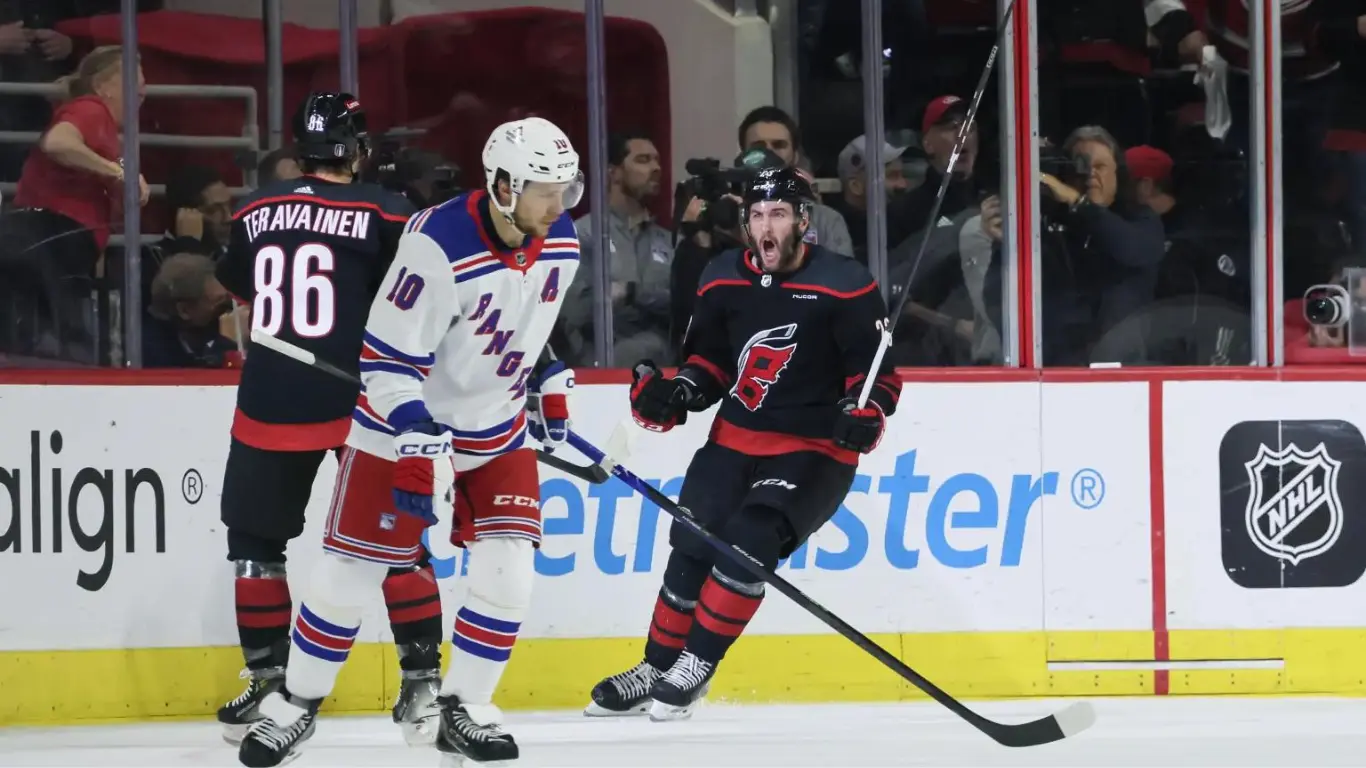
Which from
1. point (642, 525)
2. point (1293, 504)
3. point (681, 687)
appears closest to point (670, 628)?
point (681, 687)

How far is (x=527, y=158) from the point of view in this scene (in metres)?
3.65

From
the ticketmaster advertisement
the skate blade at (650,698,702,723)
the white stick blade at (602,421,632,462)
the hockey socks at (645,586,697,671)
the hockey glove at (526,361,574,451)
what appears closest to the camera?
the hockey glove at (526,361,574,451)

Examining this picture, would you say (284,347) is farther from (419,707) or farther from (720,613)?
(720,613)

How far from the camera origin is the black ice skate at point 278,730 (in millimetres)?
3719

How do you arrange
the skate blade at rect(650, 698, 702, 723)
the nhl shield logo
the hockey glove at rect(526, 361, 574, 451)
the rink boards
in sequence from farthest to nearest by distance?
the nhl shield logo, the rink boards, the skate blade at rect(650, 698, 702, 723), the hockey glove at rect(526, 361, 574, 451)

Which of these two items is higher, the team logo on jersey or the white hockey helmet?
the white hockey helmet

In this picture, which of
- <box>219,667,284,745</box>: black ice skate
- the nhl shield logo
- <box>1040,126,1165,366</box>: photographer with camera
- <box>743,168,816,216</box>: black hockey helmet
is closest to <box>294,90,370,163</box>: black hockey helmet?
<box>743,168,816,216</box>: black hockey helmet

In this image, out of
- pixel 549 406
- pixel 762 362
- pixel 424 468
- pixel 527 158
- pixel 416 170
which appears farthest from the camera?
pixel 416 170

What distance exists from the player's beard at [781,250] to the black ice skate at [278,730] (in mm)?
1376

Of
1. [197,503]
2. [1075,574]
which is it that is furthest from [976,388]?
[197,503]

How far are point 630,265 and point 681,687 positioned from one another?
1.10m

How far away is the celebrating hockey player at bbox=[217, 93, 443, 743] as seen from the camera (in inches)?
155

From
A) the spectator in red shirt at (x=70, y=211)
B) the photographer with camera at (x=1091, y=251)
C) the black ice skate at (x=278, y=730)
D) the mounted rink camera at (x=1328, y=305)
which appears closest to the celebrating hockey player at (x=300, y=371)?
the black ice skate at (x=278, y=730)

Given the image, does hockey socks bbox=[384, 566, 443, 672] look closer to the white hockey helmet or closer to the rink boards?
the rink boards
